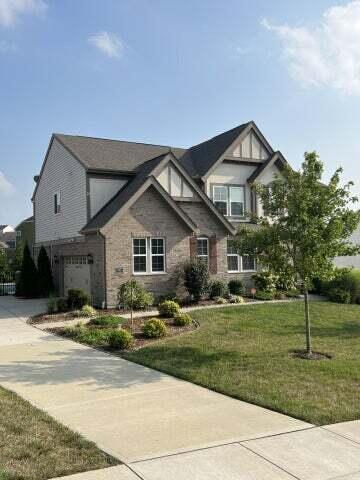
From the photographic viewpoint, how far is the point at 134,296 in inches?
733

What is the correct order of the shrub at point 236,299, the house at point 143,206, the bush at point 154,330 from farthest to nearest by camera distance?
the shrub at point 236,299 < the house at point 143,206 < the bush at point 154,330

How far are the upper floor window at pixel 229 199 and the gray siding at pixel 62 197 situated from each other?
23.5 feet

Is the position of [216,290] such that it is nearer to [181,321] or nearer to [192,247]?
[192,247]

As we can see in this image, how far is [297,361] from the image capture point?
1030 centimetres

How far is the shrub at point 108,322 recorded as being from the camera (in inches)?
602

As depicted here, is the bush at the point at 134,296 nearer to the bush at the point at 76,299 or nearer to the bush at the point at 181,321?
the bush at the point at 76,299

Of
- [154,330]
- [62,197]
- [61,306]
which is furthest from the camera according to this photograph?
[62,197]

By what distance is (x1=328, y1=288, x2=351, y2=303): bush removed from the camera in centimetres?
2227

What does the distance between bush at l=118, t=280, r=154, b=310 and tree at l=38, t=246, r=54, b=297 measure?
25.6 ft

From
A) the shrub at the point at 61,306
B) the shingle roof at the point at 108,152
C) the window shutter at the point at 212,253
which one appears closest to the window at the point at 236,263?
the window shutter at the point at 212,253

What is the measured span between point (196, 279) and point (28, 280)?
1062 centimetres

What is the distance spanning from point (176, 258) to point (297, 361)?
11.5m

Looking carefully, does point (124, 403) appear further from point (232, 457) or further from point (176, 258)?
point (176, 258)

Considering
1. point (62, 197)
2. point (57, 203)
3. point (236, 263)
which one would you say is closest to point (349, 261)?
point (236, 263)
